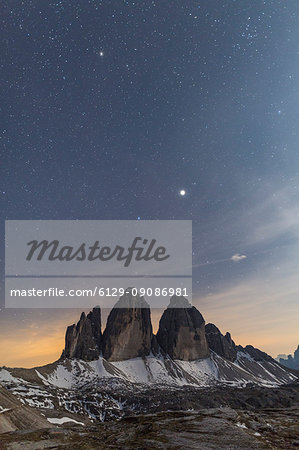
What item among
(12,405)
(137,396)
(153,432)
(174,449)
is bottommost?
(137,396)

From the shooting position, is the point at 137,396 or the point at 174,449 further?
the point at 137,396

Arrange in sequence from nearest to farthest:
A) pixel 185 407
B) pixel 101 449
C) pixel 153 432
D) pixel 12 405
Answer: pixel 101 449 < pixel 153 432 < pixel 12 405 < pixel 185 407

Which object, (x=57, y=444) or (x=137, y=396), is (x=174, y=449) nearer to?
(x=57, y=444)

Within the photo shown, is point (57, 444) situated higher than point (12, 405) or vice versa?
point (57, 444)

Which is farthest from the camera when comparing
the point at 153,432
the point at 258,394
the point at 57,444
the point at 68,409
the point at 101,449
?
the point at 258,394

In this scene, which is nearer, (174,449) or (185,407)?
(174,449)

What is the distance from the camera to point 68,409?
426ft

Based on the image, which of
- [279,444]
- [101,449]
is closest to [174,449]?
[101,449]

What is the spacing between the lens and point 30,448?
90.8 feet

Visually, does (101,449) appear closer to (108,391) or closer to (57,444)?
(57,444)

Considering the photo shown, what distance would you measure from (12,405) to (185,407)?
366ft

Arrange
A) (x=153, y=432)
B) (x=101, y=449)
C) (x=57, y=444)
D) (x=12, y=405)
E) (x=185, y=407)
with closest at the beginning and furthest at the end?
1. (x=101, y=449)
2. (x=57, y=444)
3. (x=153, y=432)
4. (x=12, y=405)
5. (x=185, y=407)

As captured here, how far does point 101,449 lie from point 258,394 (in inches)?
6904

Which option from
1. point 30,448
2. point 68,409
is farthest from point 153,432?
point 68,409
